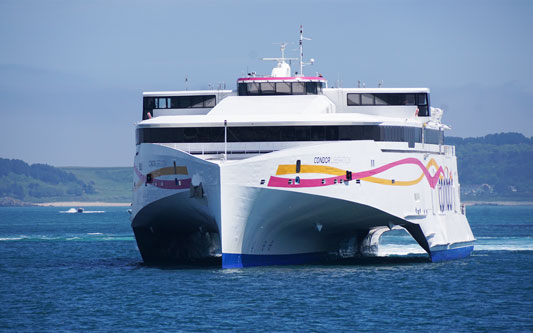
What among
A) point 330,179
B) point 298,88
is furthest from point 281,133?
point 298,88

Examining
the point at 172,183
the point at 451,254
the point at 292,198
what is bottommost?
the point at 451,254

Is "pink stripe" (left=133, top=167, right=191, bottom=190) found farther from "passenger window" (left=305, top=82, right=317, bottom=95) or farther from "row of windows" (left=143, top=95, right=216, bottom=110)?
"passenger window" (left=305, top=82, right=317, bottom=95)

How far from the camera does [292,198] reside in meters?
40.9

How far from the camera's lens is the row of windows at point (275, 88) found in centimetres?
4747

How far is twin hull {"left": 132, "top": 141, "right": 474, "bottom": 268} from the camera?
4072 cm

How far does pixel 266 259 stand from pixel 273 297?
23.8ft

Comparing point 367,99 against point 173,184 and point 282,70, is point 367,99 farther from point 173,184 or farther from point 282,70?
point 173,184

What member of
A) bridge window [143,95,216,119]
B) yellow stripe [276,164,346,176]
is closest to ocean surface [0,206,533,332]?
yellow stripe [276,164,346,176]

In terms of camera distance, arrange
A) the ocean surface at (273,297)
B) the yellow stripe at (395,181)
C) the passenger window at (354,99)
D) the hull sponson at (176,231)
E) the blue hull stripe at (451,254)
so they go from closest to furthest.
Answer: the ocean surface at (273,297)
the yellow stripe at (395,181)
the hull sponson at (176,231)
the blue hull stripe at (451,254)
the passenger window at (354,99)

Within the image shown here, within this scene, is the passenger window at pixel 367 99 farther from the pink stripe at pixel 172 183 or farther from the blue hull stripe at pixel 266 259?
the pink stripe at pixel 172 183

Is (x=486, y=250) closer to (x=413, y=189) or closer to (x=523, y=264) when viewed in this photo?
(x=523, y=264)

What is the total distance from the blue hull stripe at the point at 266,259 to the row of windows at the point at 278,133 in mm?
4672

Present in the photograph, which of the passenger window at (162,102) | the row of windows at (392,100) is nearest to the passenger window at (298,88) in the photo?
the row of windows at (392,100)

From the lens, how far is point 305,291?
38188mm
